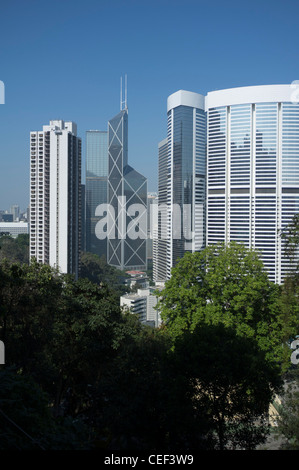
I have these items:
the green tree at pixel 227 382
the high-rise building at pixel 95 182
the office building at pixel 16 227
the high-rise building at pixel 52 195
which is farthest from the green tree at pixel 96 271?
the green tree at pixel 227 382

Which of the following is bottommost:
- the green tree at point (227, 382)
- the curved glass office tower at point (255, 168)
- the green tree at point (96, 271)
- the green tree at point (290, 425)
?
the green tree at point (96, 271)

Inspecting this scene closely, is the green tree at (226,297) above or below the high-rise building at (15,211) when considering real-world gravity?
below

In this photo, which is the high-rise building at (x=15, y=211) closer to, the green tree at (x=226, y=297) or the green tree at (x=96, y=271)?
the green tree at (x=96, y=271)

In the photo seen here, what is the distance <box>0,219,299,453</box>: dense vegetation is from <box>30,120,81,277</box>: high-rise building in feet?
104

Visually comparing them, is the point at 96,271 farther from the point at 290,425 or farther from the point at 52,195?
the point at 290,425

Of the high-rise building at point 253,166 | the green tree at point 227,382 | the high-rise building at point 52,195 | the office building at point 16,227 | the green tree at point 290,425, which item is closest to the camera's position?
the green tree at point 290,425

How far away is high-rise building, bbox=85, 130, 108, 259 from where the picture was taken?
78875 millimetres

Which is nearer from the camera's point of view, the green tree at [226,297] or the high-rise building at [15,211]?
the green tree at [226,297]

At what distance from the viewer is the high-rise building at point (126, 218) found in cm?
7419

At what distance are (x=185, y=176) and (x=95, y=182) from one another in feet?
110

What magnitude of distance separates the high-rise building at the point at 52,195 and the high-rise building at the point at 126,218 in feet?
106

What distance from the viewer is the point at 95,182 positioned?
8206cm

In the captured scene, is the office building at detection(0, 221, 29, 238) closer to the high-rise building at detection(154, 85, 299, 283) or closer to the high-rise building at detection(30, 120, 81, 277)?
the high-rise building at detection(30, 120, 81, 277)
